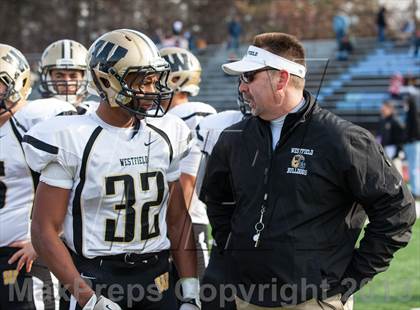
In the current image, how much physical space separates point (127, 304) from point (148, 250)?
0.25 metres

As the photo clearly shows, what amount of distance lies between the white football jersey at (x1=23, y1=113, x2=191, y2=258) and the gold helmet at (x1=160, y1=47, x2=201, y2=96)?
2329mm

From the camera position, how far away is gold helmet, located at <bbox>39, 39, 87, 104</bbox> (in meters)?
5.58

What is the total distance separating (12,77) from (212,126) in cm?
121

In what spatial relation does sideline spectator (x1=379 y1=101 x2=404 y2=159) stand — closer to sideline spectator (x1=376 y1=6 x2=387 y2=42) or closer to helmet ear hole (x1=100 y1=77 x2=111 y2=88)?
sideline spectator (x1=376 y1=6 x2=387 y2=42)

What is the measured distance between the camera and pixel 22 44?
34.0 m

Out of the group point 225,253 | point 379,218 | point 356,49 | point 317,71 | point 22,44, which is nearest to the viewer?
point 379,218

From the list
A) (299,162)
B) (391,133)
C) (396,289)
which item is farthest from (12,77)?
(391,133)

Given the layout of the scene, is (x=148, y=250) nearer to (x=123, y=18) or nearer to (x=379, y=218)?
(x=379, y=218)

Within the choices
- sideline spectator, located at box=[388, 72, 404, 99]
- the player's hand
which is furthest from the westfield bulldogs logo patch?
sideline spectator, located at box=[388, 72, 404, 99]

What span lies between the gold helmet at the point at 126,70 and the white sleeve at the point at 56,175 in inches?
14.1

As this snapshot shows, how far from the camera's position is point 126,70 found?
3.34 meters

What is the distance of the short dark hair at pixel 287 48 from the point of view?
3404 mm

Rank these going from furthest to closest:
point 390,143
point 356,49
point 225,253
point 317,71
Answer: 1. point 356,49
2. point 390,143
3. point 317,71
4. point 225,253

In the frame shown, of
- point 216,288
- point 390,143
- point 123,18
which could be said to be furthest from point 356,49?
point 216,288
